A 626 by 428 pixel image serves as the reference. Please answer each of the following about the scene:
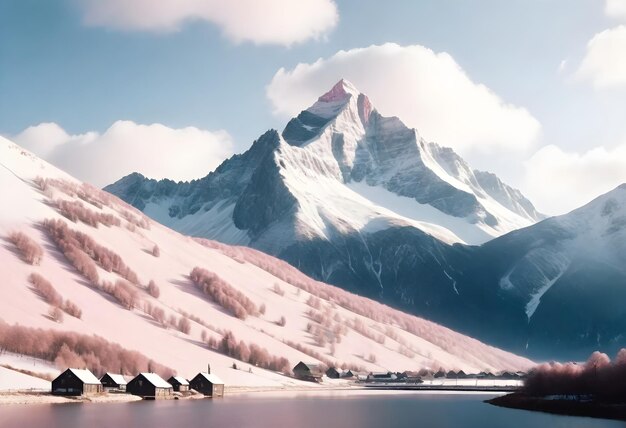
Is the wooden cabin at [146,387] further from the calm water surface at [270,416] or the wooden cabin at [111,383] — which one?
the calm water surface at [270,416]

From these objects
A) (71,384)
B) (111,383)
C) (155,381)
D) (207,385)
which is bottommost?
(71,384)

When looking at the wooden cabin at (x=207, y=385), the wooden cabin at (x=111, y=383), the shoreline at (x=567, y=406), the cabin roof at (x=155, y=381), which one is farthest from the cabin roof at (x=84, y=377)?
the shoreline at (x=567, y=406)

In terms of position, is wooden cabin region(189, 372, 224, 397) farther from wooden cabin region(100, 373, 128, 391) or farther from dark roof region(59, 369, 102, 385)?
dark roof region(59, 369, 102, 385)

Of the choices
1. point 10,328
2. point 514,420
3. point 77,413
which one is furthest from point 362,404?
point 10,328

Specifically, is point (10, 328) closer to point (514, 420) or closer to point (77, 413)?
point (77, 413)

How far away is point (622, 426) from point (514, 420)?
63.9ft

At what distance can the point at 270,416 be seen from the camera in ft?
419

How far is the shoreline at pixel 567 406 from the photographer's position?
133 metres

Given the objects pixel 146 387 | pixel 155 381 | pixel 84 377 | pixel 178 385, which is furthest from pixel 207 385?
pixel 84 377

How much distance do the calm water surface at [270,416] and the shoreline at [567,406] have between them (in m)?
4.00

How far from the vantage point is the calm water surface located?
368 feet

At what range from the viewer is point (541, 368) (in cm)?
17350

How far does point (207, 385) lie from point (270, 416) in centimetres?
6542

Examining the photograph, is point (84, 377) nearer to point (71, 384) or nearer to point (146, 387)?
point (71, 384)
